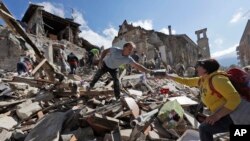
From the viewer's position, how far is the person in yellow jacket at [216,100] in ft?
10.2

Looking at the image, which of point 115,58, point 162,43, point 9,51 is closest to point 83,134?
point 115,58

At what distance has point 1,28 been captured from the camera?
20312 millimetres

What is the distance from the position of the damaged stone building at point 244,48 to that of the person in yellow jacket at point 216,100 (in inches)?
1396

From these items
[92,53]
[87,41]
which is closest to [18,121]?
[92,53]

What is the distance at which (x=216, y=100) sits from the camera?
3.28m

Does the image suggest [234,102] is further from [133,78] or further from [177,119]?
[133,78]

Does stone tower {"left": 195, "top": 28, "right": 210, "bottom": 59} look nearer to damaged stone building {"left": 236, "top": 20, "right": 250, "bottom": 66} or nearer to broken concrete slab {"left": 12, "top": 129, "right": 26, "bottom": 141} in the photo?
damaged stone building {"left": 236, "top": 20, "right": 250, "bottom": 66}

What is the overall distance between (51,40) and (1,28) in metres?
5.62

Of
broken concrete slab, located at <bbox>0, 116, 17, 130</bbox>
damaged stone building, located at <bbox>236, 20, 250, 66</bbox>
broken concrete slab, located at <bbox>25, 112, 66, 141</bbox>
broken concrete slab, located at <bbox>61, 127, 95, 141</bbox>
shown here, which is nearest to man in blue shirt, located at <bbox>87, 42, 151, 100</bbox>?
broken concrete slab, located at <bbox>25, 112, 66, 141</bbox>

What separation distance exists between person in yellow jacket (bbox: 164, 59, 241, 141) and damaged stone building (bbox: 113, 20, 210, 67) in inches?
1131

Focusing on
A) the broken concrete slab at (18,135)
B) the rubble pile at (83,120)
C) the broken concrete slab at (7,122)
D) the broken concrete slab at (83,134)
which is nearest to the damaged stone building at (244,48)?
the rubble pile at (83,120)

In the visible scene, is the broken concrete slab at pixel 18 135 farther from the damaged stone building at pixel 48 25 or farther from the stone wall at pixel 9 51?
the damaged stone building at pixel 48 25

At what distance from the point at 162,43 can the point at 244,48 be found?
12153mm

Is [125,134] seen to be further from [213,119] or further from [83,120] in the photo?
[213,119]
